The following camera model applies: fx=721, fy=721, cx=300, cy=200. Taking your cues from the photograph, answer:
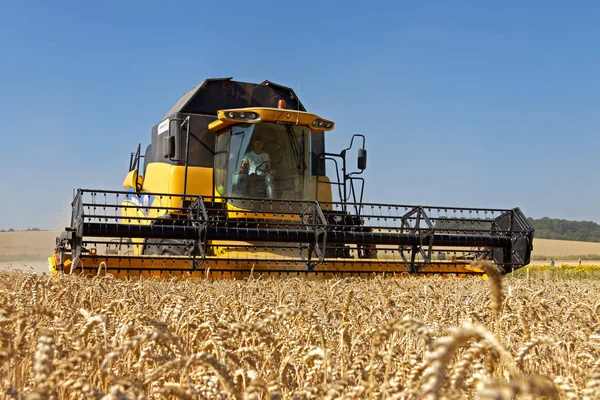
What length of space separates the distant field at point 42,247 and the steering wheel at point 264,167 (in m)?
19.3

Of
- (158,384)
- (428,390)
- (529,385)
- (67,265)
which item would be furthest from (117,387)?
(67,265)

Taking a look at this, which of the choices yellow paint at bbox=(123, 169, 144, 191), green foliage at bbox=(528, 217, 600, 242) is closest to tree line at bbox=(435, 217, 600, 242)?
green foliage at bbox=(528, 217, 600, 242)

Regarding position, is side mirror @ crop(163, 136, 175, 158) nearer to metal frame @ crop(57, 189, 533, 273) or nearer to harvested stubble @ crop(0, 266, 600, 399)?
metal frame @ crop(57, 189, 533, 273)

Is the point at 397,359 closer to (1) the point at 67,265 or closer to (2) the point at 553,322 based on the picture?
(2) the point at 553,322

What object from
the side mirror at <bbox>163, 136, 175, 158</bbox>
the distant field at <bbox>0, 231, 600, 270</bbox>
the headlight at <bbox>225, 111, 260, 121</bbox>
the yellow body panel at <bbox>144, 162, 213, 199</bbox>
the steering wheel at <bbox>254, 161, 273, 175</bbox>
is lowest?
the distant field at <bbox>0, 231, 600, 270</bbox>

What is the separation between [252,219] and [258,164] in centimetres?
82

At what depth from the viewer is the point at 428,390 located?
2.92 ft

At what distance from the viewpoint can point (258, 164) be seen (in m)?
9.77

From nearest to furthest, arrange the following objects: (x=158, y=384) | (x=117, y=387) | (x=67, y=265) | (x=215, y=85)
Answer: (x=117, y=387) < (x=158, y=384) < (x=67, y=265) < (x=215, y=85)

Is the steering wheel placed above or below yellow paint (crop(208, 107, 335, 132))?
below

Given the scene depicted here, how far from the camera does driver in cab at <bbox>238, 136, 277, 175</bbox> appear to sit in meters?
9.73

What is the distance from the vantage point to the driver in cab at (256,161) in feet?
31.9

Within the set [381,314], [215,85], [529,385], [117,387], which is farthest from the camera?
[215,85]

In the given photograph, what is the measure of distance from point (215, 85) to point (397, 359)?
9372 millimetres
